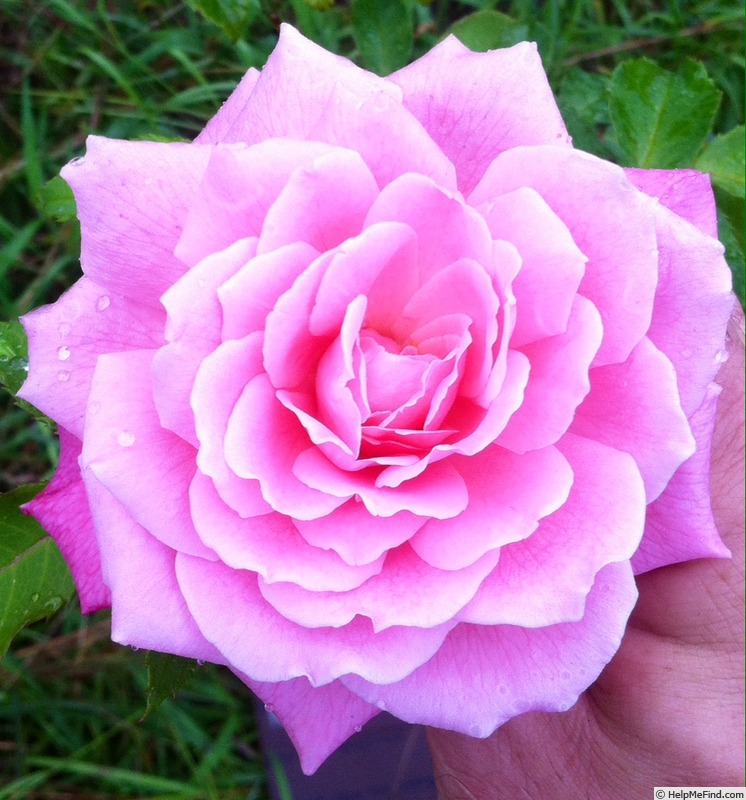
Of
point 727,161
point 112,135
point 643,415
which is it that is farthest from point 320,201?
point 112,135

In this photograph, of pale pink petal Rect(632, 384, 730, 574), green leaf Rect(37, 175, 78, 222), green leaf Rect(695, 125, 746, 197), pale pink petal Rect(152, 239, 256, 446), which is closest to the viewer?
pale pink petal Rect(152, 239, 256, 446)

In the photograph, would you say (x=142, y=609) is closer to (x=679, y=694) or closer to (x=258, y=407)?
(x=258, y=407)

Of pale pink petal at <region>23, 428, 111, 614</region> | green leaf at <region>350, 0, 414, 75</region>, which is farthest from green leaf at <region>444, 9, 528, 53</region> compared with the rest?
pale pink petal at <region>23, 428, 111, 614</region>

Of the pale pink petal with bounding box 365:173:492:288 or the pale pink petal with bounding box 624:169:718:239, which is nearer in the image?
the pale pink petal with bounding box 365:173:492:288

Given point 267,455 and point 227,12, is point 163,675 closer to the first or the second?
point 267,455

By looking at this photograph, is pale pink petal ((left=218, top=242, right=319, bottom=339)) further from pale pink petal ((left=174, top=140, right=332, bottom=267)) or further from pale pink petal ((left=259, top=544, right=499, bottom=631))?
pale pink petal ((left=259, top=544, right=499, bottom=631))

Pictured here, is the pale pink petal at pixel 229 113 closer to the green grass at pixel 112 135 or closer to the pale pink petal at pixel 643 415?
the pale pink petal at pixel 643 415
